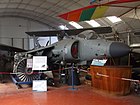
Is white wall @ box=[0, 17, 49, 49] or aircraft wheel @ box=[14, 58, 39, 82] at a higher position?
white wall @ box=[0, 17, 49, 49]

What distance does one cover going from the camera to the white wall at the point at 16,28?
24766 millimetres

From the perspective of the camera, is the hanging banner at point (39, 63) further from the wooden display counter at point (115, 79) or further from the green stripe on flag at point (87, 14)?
the wooden display counter at point (115, 79)

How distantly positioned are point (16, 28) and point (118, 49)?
21.3 meters

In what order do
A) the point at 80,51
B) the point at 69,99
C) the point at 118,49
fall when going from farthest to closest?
the point at 80,51
the point at 118,49
the point at 69,99

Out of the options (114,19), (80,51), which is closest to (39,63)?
(80,51)

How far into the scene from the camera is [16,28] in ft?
85.1

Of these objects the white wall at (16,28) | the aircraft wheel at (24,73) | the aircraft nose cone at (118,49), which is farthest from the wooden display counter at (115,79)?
the white wall at (16,28)

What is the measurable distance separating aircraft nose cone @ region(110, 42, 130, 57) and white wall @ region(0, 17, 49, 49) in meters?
20.0

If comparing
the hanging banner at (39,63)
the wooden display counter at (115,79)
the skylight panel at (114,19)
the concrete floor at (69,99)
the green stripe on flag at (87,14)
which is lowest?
the concrete floor at (69,99)

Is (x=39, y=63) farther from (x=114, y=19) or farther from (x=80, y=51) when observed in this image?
(x=114, y=19)

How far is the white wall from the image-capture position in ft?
81.3

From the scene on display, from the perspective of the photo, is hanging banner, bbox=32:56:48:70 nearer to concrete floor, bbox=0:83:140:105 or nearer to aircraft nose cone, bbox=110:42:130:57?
concrete floor, bbox=0:83:140:105

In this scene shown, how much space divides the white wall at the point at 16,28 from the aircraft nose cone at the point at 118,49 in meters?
20.0

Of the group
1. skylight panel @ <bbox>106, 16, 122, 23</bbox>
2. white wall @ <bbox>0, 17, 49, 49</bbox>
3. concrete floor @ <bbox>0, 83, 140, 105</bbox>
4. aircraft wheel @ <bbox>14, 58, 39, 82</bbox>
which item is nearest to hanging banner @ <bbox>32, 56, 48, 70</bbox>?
aircraft wheel @ <bbox>14, 58, 39, 82</bbox>
